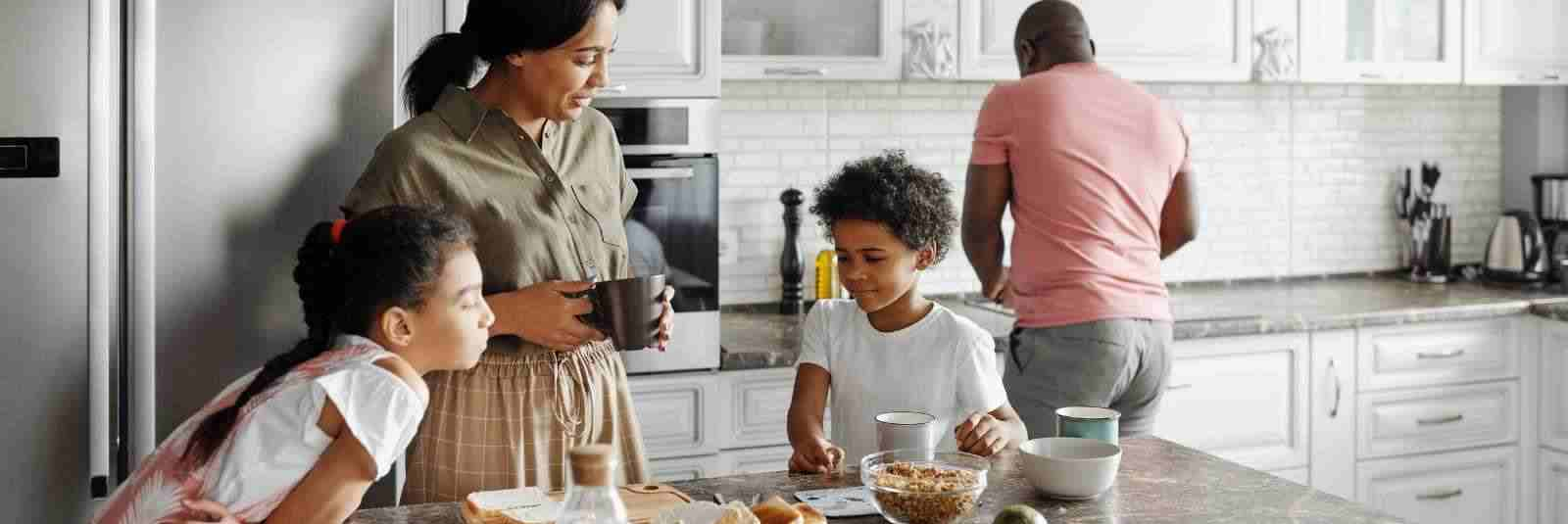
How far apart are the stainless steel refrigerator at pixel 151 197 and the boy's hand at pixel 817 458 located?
119 centimetres

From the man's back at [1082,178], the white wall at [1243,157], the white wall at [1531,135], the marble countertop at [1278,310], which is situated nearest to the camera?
the man's back at [1082,178]

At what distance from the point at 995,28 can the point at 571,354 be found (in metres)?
1.83

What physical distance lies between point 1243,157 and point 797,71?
1519 mm

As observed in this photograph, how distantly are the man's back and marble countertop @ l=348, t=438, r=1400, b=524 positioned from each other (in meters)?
0.70

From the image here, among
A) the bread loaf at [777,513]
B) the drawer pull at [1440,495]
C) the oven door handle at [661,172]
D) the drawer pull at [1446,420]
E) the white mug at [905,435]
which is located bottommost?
the drawer pull at [1440,495]

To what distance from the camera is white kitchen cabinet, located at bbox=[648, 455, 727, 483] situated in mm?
3379

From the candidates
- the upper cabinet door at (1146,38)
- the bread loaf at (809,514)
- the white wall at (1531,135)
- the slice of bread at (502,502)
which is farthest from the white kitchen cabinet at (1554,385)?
the slice of bread at (502,502)

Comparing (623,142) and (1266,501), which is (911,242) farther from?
(623,142)

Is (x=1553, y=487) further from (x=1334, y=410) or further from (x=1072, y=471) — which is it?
(x=1072, y=471)

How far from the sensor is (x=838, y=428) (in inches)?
96.6

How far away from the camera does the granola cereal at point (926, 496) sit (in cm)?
175

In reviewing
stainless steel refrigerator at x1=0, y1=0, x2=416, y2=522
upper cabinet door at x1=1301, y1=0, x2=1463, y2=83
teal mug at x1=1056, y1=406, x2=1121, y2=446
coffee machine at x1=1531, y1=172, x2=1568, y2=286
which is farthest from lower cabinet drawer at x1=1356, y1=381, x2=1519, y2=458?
stainless steel refrigerator at x1=0, y1=0, x2=416, y2=522

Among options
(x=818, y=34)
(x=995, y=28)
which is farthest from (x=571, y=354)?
(x=995, y=28)

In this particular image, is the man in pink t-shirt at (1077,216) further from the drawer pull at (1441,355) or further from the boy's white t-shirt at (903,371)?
the drawer pull at (1441,355)
